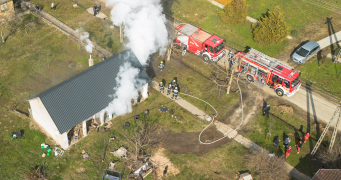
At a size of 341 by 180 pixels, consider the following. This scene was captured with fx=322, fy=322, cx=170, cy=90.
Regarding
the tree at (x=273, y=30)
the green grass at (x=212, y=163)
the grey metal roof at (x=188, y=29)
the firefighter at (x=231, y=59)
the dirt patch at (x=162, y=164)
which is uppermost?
the tree at (x=273, y=30)

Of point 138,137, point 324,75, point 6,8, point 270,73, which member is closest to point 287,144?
point 270,73

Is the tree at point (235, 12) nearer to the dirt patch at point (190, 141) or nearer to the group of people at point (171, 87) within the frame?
the group of people at point (171, 87)

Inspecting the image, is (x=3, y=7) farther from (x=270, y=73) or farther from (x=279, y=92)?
(x=279, y=92)

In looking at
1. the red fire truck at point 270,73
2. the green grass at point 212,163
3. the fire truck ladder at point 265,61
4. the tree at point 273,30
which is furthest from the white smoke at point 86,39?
the tree at point 273,30

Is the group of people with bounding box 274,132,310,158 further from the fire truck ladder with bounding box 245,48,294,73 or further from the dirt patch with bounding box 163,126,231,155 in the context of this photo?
the fire truck ladder with bounding box 245,48,294,73

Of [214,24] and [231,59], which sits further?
[214,24]
